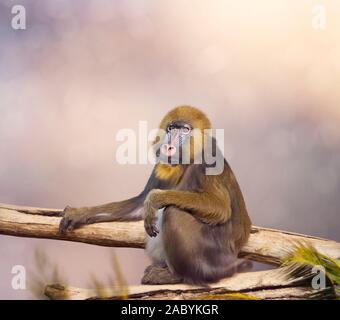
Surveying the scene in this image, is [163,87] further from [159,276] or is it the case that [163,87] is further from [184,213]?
[159,276]

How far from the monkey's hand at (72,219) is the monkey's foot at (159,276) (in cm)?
55

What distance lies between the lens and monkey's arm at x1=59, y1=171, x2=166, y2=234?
3.89 metres

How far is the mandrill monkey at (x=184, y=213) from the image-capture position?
12.1 ft

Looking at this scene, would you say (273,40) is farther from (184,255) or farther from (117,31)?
(184,255)

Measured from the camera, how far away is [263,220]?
3975mm

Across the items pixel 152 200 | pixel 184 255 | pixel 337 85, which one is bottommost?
pixel 184 255

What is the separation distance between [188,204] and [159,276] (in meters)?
0.53

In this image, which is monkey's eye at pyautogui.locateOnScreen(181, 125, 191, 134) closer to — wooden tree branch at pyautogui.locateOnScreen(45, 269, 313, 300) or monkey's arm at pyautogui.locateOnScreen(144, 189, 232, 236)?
monkey's arm at pyautogui.locateOnScreen(144, 189, 232, 236)

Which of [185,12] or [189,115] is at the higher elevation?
[185,12]

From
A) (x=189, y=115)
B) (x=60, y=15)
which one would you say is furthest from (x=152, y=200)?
(x=60, y=15)

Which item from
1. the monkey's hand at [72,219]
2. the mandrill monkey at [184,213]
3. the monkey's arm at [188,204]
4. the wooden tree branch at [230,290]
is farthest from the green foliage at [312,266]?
the monkey's hand at [72,219]

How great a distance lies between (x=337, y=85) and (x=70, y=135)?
1.89 m

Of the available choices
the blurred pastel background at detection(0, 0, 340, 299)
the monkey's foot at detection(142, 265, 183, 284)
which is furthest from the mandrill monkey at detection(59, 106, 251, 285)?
the blurred pastel background at detection(0, 0, 340, 299)

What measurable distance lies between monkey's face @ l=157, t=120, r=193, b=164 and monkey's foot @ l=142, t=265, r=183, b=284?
2.36 feet
